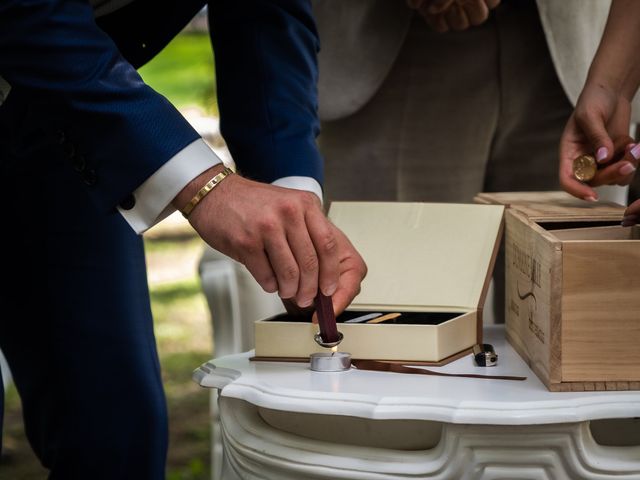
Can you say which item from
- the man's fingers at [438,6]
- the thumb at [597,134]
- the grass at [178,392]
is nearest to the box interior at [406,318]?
the thumb at [597,134]

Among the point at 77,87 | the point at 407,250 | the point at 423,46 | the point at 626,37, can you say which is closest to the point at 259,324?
the point at 407,250

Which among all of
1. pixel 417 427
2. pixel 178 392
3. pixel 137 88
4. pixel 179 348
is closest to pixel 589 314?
pixel 417 427

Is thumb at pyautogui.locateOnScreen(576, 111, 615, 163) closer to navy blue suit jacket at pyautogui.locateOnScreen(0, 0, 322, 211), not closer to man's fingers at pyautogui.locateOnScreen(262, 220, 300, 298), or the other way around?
navy blue suit jacket at pyautogui.locateOnScreen(0, 0, 322, 211)

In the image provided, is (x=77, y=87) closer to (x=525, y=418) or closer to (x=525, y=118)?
(x=525, y=418)

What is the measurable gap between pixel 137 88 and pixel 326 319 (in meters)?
0.36

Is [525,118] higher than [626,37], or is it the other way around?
[626,37]

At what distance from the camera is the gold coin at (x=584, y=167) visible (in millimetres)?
1622

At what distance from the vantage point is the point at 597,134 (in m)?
1.60

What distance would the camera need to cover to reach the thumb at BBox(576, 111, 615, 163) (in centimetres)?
160

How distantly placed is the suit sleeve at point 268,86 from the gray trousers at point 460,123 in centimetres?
59

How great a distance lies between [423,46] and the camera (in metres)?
2.14

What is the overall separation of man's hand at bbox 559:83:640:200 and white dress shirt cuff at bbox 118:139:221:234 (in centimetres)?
69

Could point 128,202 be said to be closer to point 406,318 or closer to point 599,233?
point 406,318

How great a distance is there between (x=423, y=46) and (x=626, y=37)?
0.57 metres
